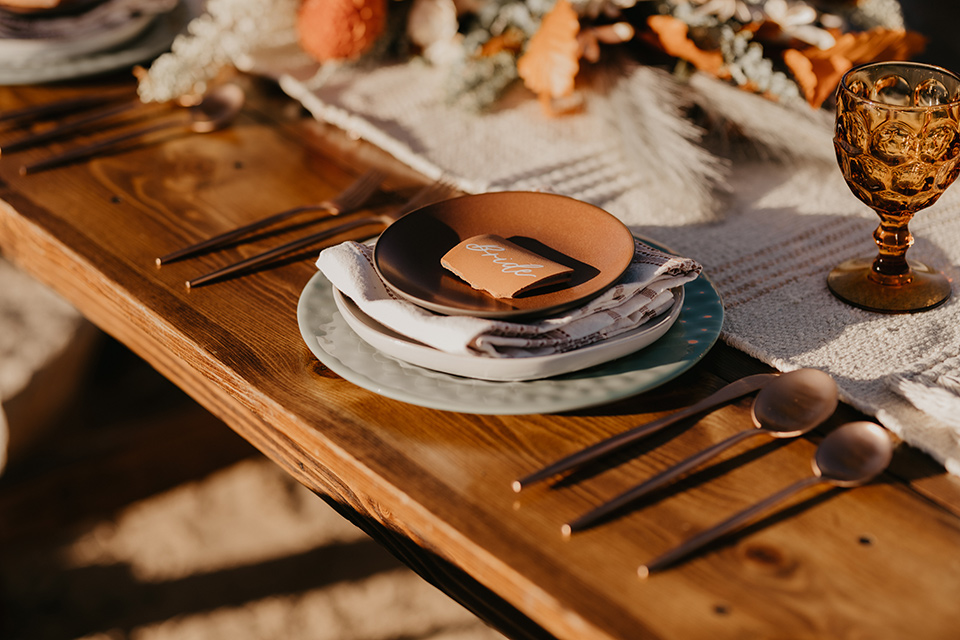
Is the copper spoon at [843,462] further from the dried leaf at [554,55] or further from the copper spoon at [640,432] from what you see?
the dried leaf at [554,55]

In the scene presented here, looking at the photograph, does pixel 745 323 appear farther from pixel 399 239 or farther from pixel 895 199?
pixel 399 239

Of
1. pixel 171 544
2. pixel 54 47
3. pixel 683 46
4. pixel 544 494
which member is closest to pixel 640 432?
pixel 544 494

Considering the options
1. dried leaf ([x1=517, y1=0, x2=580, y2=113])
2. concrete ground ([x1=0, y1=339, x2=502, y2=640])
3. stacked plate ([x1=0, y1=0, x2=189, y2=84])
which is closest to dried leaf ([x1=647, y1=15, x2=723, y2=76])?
dried leaf ([x1=517, y1=0, x2=580, y2=113])

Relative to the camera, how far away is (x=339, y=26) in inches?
45.2

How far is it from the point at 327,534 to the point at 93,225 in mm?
824

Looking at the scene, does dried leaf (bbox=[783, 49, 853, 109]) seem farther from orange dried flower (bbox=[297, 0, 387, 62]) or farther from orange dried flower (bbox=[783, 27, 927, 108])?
orange dried flower (bbox=[297, 0, 387, 62])

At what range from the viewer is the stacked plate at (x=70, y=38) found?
45.9 inches

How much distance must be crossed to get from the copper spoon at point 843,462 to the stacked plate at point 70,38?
1093mm

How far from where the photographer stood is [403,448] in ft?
1.83

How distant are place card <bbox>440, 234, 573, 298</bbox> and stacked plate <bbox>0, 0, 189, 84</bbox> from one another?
32.7 inches

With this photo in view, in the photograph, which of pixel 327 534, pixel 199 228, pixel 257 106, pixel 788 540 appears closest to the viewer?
pixel 788 540

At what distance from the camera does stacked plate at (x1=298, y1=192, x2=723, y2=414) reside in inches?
21.9

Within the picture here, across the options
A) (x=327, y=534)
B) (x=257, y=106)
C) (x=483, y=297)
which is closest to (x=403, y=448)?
(x=483, y=297)

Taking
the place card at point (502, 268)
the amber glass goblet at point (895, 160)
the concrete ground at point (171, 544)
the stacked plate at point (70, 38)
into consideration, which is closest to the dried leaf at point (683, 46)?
the amber glass goblet at point (895, 160)
